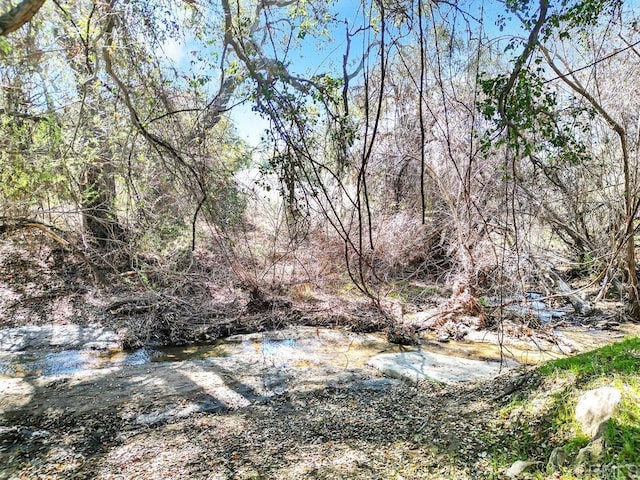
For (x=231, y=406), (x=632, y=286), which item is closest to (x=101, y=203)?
(x=231, y=406)

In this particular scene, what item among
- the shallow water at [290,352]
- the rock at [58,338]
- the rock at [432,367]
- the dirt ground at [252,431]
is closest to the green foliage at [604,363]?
the dirt ground at [252,431]

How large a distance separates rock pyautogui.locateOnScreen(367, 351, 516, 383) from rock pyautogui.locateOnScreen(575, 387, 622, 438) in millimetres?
1633

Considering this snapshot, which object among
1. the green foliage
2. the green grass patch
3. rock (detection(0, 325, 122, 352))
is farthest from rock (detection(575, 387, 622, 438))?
rock (detection(0, 325, 122, 352))

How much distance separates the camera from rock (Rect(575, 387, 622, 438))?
173 centimetres

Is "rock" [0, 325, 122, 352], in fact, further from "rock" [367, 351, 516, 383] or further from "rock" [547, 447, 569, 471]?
"rock" [547, 447, 569, 471]

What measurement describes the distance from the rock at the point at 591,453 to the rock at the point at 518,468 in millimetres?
200

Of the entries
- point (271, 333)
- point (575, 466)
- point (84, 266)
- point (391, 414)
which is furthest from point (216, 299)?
point (575, 466)

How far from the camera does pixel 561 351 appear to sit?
494 centimetres

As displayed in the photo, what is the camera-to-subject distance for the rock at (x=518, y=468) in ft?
5.84

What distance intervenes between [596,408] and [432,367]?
236 centimetres

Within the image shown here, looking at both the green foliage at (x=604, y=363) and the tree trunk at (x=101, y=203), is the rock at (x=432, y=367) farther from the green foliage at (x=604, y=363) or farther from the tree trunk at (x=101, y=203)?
the tree trunk at (x=101, y=203)

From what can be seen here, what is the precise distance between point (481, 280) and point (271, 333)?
3.45m

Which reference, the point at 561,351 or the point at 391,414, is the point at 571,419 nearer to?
the point at 391,414

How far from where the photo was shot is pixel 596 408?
5.89 feet
